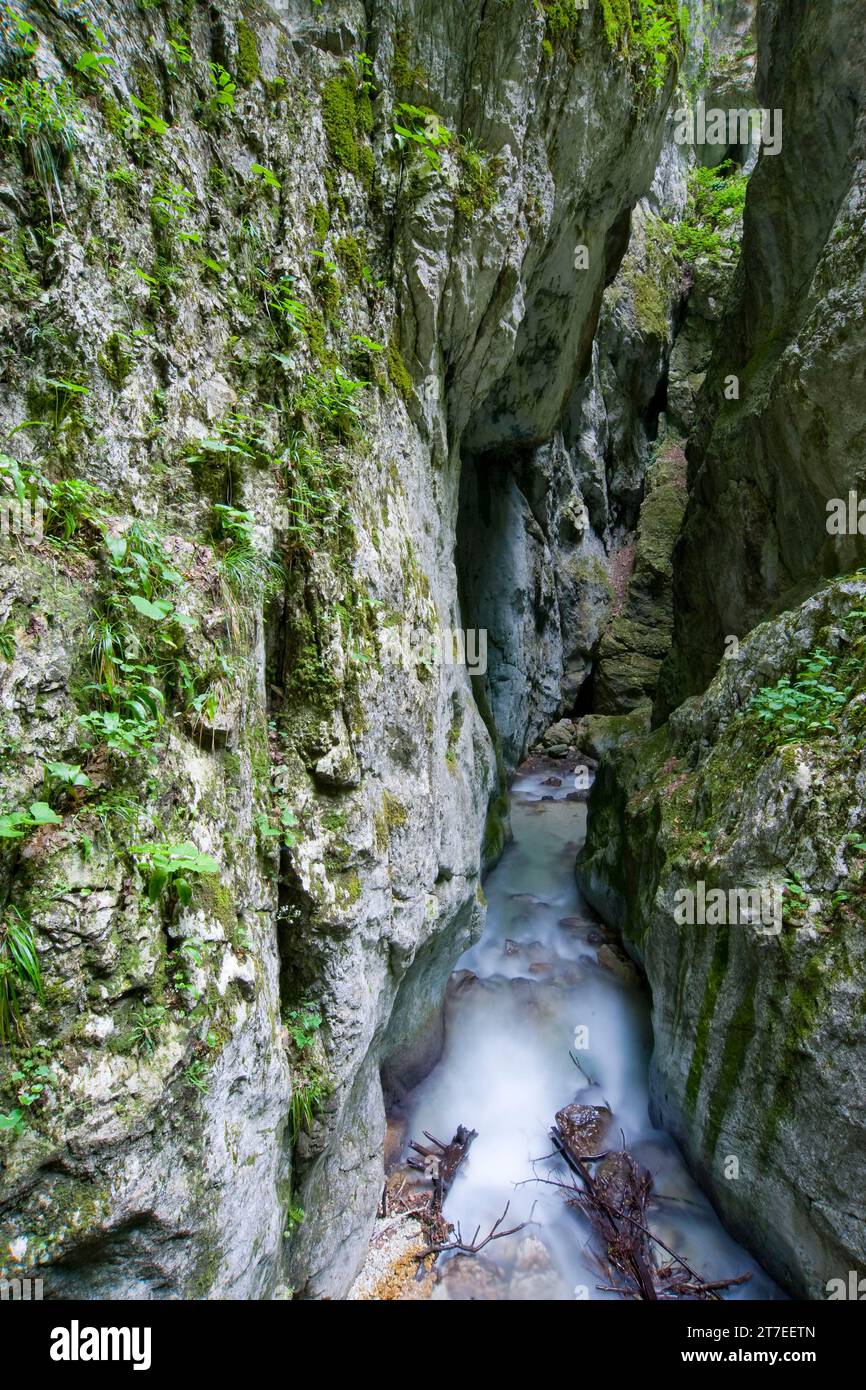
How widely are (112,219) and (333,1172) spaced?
639 cm

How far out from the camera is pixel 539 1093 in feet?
22.9

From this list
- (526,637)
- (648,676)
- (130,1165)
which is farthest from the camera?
(648,676)

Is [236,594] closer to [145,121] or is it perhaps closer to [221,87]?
[145,121]

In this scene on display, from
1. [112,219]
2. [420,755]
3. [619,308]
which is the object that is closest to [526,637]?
[420,755]

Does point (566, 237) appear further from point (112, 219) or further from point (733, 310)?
point (112, 219)

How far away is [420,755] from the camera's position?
5562 mm

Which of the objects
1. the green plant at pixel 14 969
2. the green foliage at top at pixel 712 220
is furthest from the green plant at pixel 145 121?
the green foliage at top at pixel 712 220

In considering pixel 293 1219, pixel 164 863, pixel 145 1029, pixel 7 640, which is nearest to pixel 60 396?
pixel 7 640

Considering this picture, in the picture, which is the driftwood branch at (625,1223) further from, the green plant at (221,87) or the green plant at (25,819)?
the green plant at (221,87)

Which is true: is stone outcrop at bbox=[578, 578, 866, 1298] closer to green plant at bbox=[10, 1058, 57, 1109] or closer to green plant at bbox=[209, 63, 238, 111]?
green plant at bbox=[10, 1058, 57, 1109]

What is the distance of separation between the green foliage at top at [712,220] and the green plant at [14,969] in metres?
25.5

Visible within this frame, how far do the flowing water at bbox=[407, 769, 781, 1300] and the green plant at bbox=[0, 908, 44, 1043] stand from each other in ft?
16.0

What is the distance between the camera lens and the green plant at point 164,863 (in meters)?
2.76

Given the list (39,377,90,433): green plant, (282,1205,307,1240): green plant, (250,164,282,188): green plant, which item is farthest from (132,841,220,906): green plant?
(250,164,282,188): green plant
